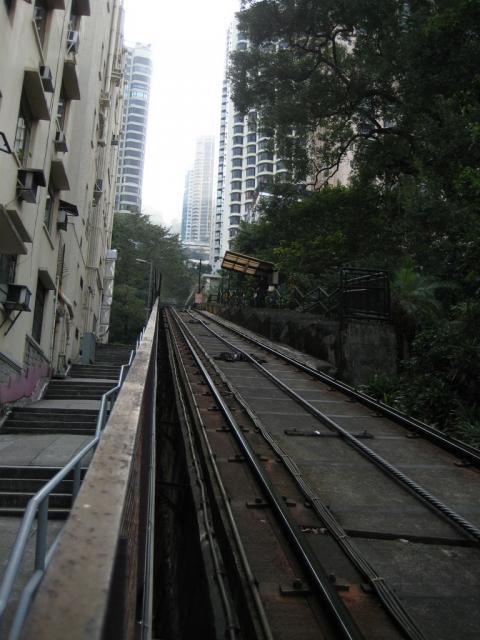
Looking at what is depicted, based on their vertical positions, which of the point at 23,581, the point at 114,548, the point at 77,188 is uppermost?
the point at 77,188

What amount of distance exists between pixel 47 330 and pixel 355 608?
47.9 ft

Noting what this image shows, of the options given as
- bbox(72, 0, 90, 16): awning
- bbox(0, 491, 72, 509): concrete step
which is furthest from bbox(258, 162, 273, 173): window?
bbox(0, 491, 72, 509): concrete step

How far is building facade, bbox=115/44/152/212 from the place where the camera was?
154 metres

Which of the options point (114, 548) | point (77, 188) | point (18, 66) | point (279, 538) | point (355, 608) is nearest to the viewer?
point (114, 548)

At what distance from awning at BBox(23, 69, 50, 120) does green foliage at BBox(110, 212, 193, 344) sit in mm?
31619

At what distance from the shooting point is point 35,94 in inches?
465

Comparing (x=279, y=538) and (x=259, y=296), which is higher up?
(x=259, y=296)

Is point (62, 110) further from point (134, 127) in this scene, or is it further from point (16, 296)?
point (134, 127)

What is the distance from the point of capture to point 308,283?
25797 millimetres

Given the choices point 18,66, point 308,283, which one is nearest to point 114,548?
point 18,66

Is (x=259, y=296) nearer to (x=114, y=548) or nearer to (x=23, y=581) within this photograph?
(x=23, y=581)

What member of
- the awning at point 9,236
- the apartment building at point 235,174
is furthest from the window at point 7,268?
the apartment building at point 235,174

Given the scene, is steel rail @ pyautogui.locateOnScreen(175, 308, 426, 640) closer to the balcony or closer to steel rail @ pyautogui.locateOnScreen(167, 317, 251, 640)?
steel rail @ pyautogui.locateOnScreen(167, 317, 251, 640)

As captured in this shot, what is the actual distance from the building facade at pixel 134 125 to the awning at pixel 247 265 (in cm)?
13033
